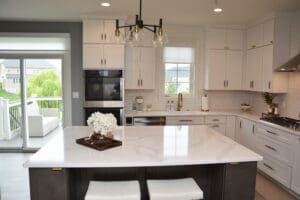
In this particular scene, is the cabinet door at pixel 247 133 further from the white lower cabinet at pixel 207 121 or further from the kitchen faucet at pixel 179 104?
the kitchen faucet at pixel 179 104

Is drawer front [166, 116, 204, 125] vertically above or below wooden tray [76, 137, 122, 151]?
below

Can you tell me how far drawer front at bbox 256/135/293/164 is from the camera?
3.24 m

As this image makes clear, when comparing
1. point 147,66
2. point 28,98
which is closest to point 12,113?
point 28,98

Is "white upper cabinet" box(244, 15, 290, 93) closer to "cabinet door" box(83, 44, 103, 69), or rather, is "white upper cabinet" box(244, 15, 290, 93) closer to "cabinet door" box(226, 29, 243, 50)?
"cabinet door" box(226, 29, 243, 50)

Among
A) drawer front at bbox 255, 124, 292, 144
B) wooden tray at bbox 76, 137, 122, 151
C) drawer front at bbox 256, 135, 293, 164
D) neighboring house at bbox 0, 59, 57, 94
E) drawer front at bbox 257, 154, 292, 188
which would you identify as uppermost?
neighboring house at bbox 0, 59, 57, 94

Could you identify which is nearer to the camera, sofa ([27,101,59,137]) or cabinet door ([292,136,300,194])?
cabinet door ([292,136,300,194])

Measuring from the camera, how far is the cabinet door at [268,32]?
13.1 feet

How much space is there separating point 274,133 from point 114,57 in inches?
116

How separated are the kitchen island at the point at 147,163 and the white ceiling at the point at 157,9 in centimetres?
206

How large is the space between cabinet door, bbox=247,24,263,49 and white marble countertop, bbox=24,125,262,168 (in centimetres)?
259

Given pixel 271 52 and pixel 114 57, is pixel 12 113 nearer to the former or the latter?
pixel 114 57

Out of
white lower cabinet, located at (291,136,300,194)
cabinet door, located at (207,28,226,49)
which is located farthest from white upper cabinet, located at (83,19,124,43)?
white lower cabinet, located at (291,136,300,194)

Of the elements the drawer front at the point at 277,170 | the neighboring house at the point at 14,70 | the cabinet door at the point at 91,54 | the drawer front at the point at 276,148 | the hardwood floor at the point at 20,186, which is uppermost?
the cabinet door at the point at 91,54

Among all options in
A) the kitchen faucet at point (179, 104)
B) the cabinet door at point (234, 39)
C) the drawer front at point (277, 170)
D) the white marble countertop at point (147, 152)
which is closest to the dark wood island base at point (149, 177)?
the white marble countertop at point (147, 152)
